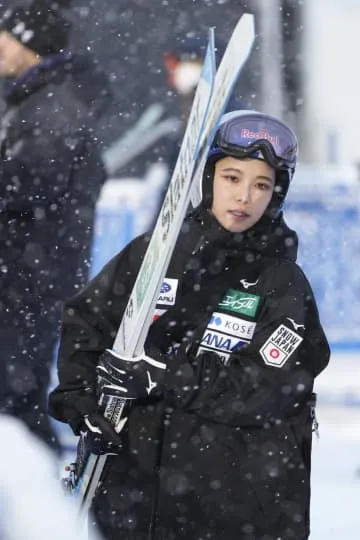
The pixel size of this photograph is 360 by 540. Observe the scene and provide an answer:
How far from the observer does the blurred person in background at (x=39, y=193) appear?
15.6 feet

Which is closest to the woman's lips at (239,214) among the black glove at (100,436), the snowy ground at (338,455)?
the black glove at (100,436)

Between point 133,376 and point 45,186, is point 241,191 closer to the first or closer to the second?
point 133,376

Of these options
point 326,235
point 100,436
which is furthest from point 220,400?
point 326,235

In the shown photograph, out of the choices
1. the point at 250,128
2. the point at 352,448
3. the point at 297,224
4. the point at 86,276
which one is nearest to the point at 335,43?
the point at 297,224

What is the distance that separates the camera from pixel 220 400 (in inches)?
119

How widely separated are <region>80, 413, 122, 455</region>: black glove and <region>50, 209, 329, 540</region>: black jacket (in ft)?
0.11

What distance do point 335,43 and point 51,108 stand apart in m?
7.38

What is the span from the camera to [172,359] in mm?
3025

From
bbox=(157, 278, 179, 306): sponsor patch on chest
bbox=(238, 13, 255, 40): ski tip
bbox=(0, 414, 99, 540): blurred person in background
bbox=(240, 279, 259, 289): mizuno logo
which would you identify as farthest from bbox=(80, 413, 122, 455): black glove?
bbox=(238, 13, 255, 40): ski tip

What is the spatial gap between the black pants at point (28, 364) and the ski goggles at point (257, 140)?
178cm

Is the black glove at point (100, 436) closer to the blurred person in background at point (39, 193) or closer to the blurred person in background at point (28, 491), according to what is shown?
the blurred person in background at point (28, 491)

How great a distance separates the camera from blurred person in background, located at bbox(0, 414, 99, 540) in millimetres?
4401

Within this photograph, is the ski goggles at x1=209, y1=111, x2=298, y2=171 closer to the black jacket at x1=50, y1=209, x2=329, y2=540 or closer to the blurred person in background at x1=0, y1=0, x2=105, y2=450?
the black jacket at x1=50, y1=209, x2=329, y2=540

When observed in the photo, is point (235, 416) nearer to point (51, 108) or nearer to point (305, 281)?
point (305, 281)
